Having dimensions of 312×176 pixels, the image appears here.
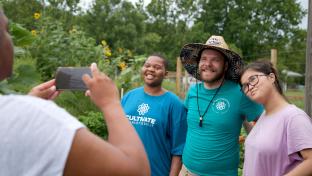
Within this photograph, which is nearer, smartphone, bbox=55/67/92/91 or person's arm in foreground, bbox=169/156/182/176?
smartphone, bbox=55/67/92/91

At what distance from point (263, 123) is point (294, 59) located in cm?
3035

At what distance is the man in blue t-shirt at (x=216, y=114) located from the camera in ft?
9.78

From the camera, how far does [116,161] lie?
1029 mm

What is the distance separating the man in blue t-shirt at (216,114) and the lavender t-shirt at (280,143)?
57 cm

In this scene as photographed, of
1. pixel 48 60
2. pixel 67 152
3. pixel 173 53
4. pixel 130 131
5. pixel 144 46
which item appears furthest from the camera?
pixel 173 53

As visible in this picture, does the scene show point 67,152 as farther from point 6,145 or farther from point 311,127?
point 311,127

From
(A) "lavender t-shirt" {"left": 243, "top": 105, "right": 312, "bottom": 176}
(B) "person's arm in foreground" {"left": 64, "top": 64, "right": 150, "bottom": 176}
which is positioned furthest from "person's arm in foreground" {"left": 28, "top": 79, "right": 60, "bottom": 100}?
(A) "lavender t-shirt" {"left": 243, "top": 105, "right": 312, "bottom": 176}

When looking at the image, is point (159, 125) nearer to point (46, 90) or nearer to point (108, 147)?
point (46, 90)

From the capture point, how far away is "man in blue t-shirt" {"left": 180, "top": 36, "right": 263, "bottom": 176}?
2.98 meters

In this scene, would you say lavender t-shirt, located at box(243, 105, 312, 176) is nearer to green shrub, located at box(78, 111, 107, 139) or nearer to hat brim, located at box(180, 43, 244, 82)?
hat brim, located at box(180, 43, 244, 82)

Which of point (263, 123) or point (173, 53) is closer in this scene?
point (263, 123)

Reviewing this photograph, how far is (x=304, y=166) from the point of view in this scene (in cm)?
213

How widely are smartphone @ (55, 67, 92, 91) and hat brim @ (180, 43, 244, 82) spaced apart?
5.98ft

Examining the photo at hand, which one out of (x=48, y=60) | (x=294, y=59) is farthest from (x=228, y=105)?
(x=294, y=59)
